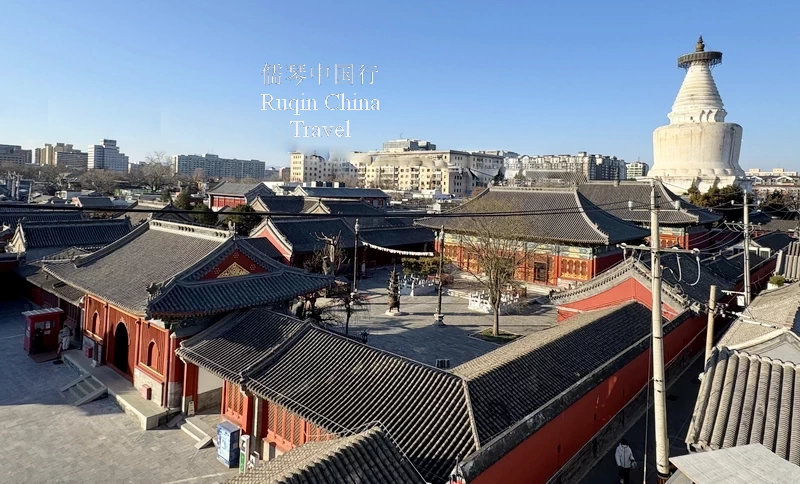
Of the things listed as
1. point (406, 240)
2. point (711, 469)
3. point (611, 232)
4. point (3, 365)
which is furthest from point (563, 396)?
point (406, 240)

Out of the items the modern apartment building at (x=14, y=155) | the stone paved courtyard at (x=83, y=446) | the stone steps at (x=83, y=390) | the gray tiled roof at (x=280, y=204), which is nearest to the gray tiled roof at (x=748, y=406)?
the stone paved courtyard at (x=83, y=446)

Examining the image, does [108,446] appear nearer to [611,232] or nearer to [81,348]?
[81,348]

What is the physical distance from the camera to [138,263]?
51.4 feet

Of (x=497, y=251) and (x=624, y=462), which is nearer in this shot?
(x=624, y=462)

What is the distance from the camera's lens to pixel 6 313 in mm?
22172

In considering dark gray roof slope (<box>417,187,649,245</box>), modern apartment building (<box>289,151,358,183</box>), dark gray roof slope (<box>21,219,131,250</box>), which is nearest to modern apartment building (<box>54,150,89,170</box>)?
modern apartment building (<box>289,151,358,183</box>)

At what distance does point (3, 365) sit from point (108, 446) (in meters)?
7.67

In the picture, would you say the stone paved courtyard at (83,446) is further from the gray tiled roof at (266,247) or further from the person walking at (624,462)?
the gray tiled roof at (266,247)

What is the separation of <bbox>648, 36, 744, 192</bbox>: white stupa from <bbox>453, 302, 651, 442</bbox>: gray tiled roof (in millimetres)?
44807

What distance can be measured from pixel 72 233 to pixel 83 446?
19122 mm

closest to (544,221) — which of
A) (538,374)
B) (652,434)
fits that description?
(652,434)

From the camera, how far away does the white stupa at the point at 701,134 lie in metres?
50.9

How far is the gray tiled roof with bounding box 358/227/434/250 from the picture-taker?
111 feet

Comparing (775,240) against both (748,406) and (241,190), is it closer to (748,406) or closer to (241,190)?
(748,406)
